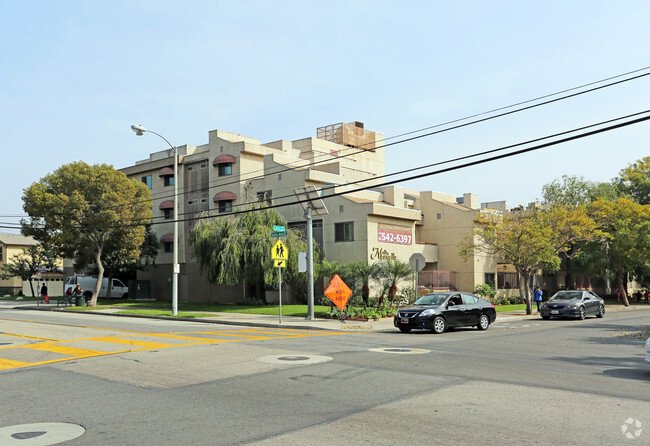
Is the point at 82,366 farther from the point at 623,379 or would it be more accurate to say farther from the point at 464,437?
A: the point at 623,379

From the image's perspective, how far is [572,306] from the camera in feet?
90.9

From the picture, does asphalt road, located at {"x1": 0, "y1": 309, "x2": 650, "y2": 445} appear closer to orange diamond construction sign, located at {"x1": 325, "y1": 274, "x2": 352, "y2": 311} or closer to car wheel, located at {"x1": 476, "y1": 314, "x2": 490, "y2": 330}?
car wheel, located at {"x1": 476, "y1": 314, "x2": 490, "y2": 330}

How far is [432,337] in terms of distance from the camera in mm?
18344

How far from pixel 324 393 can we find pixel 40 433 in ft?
12.8

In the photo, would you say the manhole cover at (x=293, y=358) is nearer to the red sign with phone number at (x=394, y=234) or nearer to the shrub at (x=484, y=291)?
the red sign with phone number at (x=394, y=234)

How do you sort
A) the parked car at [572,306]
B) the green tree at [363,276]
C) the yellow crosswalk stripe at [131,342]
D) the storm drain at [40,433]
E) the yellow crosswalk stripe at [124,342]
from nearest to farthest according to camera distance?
the storm drain at [40,433] < the yellow crosswalk stripe at [124,342] < the yellow crosswalk stripe at [131,342] < the parked car at [572,306] < the green tree at [363,276]

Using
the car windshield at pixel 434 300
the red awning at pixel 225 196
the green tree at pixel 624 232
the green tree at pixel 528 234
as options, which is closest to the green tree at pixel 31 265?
the red awning at pixel 225 196

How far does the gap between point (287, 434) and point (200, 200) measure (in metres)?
42.4

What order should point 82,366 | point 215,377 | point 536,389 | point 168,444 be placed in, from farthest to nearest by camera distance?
point 82,366
point 215,377
point 536,389
point 168,444

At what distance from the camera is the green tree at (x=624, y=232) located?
4403 centimetres

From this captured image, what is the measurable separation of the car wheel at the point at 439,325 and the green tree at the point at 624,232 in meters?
28.5

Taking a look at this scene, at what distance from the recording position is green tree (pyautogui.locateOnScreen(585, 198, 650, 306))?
44.0m

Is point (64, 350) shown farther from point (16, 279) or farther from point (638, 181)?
point (16, 279)

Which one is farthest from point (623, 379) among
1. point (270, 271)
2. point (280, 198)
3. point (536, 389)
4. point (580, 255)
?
point (580, 255)
